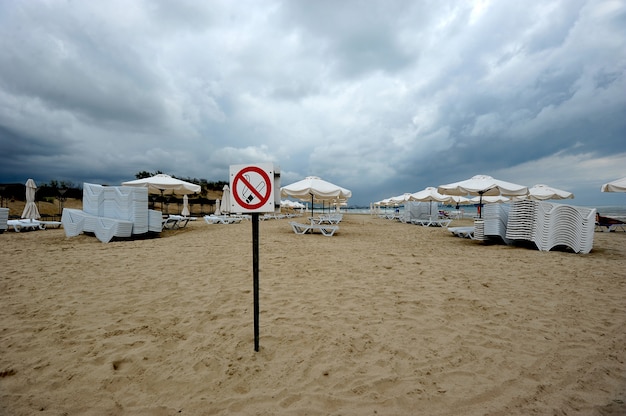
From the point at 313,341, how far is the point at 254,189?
1640 millimetres

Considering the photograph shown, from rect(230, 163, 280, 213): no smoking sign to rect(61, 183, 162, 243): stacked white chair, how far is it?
8254mm

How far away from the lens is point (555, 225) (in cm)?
734

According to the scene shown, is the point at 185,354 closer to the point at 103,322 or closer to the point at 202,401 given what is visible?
the point at 202,401

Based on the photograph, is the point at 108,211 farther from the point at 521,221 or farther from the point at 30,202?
the point at 521,221

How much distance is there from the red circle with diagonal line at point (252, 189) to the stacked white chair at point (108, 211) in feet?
27.1

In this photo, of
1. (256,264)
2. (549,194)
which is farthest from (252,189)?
(549,194)

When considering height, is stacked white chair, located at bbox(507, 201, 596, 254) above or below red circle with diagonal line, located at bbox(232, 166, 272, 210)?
below

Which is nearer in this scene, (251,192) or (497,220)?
(251,192)

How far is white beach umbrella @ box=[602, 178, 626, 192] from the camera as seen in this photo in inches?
440

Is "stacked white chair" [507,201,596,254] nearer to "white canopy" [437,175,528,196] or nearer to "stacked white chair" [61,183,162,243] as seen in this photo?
"white canopy" [437,175,528,196]

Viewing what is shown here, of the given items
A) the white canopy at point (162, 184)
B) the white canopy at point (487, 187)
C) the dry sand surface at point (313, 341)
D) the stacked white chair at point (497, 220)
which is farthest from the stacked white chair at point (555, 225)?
the white canopy at point (162, 184)

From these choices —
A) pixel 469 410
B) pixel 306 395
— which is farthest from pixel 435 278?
pixel 306 395

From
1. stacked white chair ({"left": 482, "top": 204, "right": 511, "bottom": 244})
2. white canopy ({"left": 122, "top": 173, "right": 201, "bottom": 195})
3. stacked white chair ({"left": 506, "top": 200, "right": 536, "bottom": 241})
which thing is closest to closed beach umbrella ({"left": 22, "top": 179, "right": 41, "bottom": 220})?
white canopy ({"left": 122, "top": 173, "right": 201, "bottom": 195})

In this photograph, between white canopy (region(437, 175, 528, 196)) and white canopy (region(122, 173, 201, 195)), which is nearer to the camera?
white canopy (region(437, 175, 528, 196))
